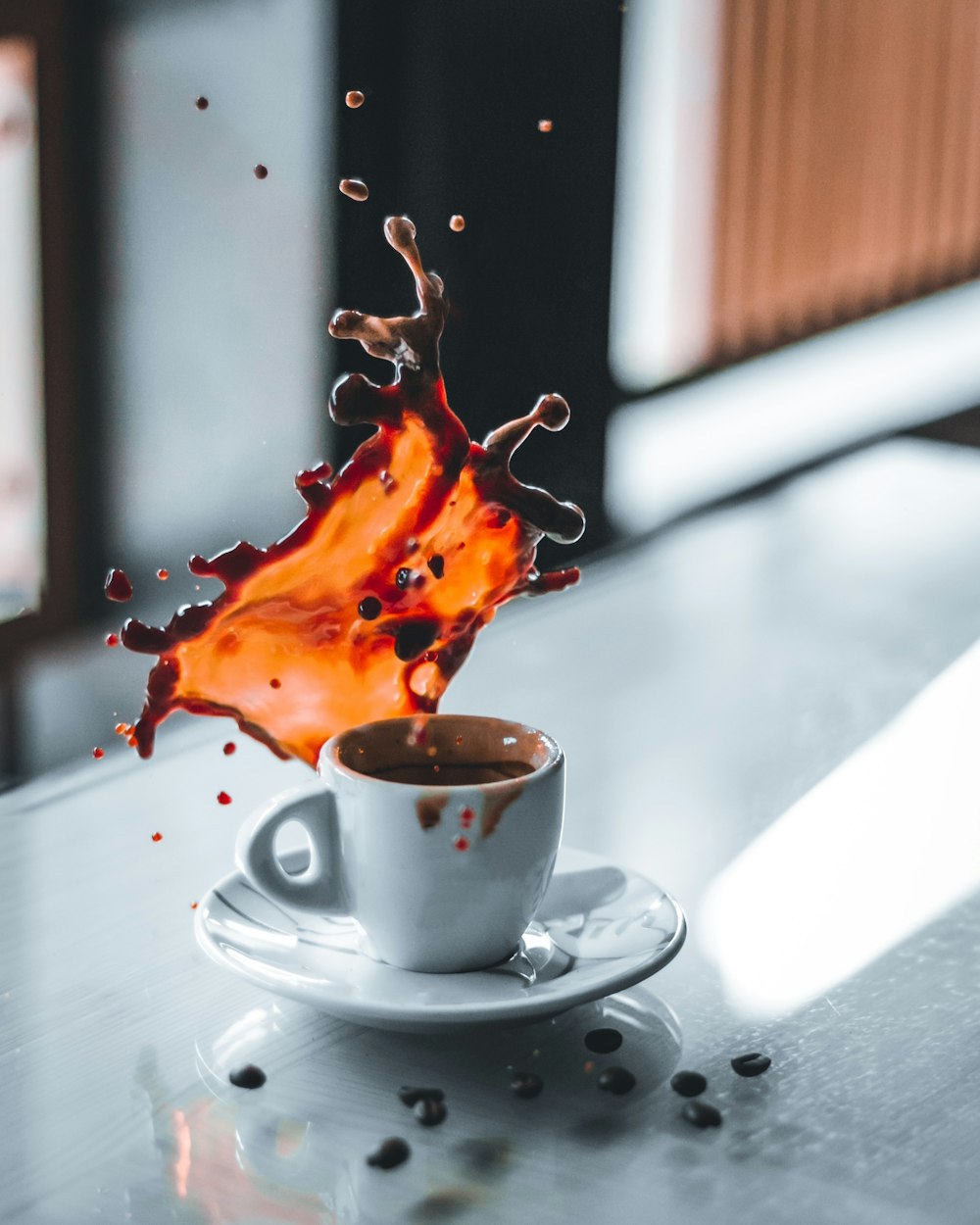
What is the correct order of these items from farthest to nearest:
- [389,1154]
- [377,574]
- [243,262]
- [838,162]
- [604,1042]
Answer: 1. [838,162]
2. [243,262]
3. [377,574]
4. [604,1042]
5. [389,1154]

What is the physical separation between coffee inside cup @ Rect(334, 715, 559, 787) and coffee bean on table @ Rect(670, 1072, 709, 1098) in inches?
6.6

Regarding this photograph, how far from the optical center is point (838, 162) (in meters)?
4.76

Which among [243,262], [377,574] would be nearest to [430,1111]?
[377,574]

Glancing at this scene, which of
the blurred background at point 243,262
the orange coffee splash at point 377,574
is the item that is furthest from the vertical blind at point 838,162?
the orange coffee splash at point 377,574

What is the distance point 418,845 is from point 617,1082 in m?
0.14

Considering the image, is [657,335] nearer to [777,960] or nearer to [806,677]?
[806,677]

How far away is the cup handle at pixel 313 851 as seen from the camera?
0.82 meters

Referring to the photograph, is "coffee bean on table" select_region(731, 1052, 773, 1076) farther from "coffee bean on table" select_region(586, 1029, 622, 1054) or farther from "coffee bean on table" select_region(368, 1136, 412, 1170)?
"coffee bean on table" select_region(368, 1136, 412, 1170)

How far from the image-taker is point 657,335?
13.7 feet

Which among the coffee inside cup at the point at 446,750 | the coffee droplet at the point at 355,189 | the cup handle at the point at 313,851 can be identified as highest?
the coffee droplet at the point at 355,189

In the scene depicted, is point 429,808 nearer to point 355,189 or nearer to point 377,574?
point 377,574

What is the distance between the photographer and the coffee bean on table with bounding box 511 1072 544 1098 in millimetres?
772

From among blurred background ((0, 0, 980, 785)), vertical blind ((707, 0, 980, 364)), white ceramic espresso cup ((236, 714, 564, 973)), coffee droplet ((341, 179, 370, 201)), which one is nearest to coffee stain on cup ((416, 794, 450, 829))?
white ceramic espresso cup ((236, 714, 564, 973))

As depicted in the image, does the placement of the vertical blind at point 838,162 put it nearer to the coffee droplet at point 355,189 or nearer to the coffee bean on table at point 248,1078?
the coffee droplet at point 355,189
